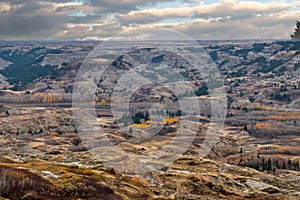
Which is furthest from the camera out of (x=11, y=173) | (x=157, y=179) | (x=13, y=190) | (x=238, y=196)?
(x=157, y=179)

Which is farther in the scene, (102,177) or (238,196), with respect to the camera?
(238,196)

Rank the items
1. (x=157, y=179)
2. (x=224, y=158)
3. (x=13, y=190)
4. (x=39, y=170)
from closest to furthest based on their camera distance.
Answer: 1. (x=13, y=190)
2. (x=39, y=170)
3. (x=157, y=179)
4. (x=224, y=158)

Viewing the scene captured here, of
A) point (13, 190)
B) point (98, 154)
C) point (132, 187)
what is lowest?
point (98, 154)

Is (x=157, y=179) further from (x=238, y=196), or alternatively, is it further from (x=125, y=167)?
(x=125, y=167)

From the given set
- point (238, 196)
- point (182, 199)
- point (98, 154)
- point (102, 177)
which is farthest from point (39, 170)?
point (98, 154)

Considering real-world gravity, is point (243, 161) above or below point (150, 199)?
below

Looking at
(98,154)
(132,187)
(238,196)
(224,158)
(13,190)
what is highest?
(13,190)

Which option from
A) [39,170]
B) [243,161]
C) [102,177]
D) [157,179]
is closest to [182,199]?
[102,177]

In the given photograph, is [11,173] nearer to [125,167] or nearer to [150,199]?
[150,199]

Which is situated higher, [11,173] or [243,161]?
[11,173]
